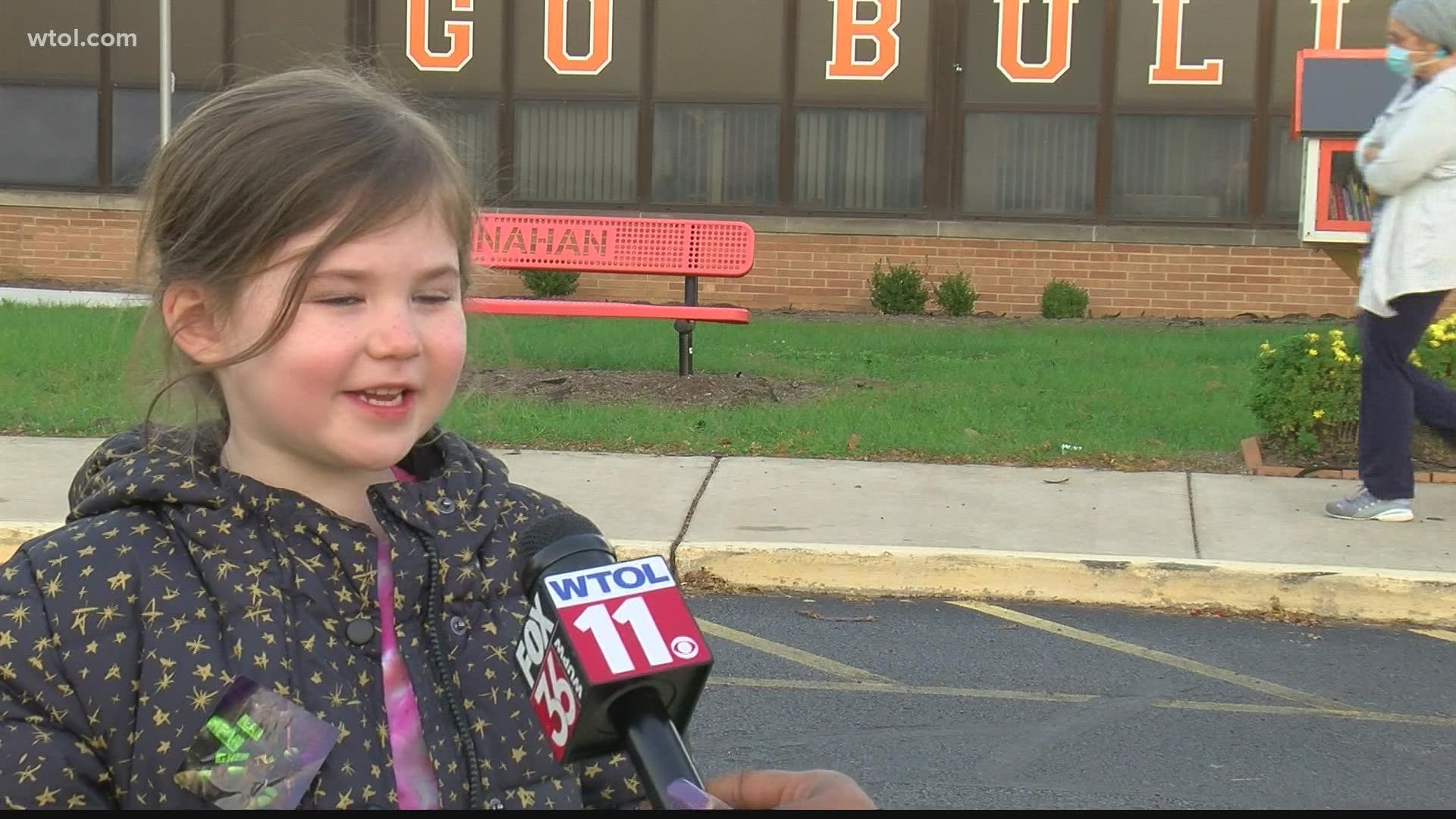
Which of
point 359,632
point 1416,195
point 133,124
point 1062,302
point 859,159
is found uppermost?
point 133,124

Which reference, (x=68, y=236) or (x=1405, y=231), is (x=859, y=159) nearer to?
(x=68, y=236)

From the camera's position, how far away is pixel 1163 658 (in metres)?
5.72

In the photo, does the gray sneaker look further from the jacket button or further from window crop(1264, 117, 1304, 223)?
window crop(1264, 117, 1304, 223)

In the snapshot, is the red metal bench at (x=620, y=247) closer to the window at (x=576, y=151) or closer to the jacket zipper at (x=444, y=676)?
the window at (x=576, y=151)

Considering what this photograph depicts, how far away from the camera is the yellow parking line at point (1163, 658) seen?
5.32m

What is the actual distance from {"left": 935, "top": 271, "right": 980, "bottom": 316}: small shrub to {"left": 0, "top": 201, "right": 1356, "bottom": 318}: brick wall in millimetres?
349

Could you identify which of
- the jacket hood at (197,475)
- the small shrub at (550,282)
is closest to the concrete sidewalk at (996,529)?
the jacket hood at (197,475)

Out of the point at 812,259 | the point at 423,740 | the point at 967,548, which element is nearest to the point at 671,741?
the point at 423,740

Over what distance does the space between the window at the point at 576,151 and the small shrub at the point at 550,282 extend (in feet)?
2.82

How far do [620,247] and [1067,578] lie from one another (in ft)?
20.7

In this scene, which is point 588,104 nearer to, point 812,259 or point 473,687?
point 812,259

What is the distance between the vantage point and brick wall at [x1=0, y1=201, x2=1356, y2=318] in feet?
53.7

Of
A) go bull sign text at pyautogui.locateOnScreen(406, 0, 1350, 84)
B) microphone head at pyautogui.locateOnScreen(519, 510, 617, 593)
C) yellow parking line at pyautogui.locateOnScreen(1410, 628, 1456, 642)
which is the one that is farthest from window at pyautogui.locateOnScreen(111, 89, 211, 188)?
microphone head at pyautogui.locateOnScreen(519, 510, 617, 593)

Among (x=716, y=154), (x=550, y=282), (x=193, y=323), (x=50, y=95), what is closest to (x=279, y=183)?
(x=193, y=323)
